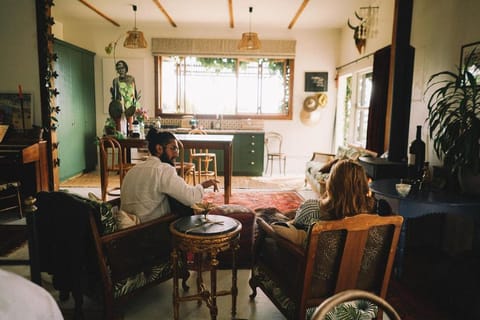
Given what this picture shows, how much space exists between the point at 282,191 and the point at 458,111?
3093 millimetres

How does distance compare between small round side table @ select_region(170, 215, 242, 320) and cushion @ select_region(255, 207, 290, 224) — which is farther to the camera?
cushion @ select_region(255, 207, 290, 224)

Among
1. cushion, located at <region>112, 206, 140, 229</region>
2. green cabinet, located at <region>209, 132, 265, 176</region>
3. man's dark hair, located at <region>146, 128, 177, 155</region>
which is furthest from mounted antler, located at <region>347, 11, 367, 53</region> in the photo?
cushion, located at <region>112, 206, 140, 229</region>

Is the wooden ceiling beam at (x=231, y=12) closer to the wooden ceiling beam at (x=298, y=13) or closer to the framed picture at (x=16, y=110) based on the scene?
the wooden ceiling beam at (x=298, y=13)

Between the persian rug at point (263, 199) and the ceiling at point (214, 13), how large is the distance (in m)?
2.75

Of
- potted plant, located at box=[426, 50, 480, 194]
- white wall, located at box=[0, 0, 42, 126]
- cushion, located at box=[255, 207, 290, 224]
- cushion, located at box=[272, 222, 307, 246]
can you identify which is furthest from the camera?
white wall, located at box=[0, 0, 42, 126]

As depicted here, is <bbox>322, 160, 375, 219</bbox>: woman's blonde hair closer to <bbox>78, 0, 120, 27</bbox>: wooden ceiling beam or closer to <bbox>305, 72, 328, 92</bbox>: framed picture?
<bbox>78, 0, 120, 27</bbox>: wooden ceiling beam

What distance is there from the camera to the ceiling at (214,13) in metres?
5.41

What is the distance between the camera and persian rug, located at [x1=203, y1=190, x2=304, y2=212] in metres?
4.70

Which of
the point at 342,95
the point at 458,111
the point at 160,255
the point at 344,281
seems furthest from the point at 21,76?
the point at 342,95

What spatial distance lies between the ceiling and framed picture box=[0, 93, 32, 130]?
2046 mm

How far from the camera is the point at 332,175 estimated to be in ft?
6.02

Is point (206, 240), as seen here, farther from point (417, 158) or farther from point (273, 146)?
point (273, 146)

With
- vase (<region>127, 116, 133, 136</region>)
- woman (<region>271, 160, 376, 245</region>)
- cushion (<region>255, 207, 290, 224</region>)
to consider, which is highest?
vase (<region>127, 116, 133, 136</region>)

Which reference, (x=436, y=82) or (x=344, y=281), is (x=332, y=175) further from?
(x=436, y=82)
